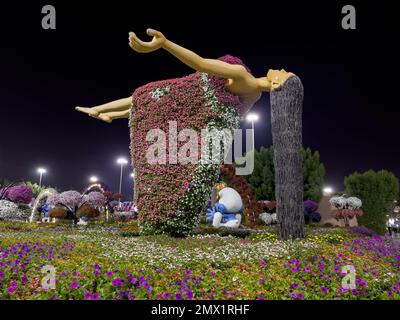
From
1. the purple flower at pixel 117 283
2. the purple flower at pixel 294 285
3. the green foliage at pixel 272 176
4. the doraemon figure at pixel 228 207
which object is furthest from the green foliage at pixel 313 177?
the purple flower at pixel 117 283

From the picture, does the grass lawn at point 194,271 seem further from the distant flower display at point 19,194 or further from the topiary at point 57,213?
the distant flower display at point 19,194

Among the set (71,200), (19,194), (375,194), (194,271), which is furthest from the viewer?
(19,194)

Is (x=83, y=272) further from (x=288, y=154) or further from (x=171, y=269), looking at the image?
(x=288, y=154)

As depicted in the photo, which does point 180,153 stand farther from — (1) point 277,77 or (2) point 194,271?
(2) point 194,271

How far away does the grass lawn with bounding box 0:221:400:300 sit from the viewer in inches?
165

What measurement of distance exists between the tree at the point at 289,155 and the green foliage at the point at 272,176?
11.3 meters

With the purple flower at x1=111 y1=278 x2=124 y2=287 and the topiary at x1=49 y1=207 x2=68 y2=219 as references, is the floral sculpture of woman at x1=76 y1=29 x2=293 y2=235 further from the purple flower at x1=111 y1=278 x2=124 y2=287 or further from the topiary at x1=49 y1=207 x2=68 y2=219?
the topiary at x1=49 y1=207 x2=68 y2=219

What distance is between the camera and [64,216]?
16547 millimetres

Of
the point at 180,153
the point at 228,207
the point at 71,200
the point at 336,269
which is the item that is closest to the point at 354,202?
the point at 228,207

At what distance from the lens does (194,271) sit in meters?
5.08

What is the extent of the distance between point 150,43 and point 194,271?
16.2ft

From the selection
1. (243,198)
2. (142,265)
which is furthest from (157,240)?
(243,198)
